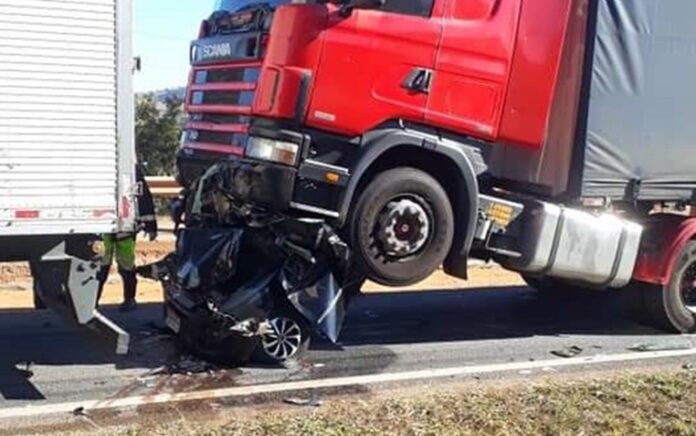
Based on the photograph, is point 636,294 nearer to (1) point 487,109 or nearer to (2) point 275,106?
(1) point 487,109

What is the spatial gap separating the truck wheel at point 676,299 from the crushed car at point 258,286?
3207mm

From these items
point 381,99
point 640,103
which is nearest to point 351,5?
point 381,99

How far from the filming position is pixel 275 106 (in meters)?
7.26

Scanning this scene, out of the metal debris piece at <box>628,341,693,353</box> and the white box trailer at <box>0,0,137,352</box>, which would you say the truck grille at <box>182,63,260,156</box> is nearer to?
the white box trailer at <box>0,0,137,352</box>

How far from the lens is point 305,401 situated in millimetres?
6410

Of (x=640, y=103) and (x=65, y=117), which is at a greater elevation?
(x=640, y=103)

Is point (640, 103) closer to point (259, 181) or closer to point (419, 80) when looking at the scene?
point (419, 80)

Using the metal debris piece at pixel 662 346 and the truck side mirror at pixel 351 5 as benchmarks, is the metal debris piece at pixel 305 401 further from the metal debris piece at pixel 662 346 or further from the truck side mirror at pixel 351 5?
the metal debris piece at pixel 662 346

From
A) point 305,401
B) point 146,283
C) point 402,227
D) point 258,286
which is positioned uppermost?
point 402,227

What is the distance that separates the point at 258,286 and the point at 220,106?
1.71 meters

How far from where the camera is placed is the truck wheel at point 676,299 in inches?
358

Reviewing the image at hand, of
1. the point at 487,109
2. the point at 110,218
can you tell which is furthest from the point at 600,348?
the point at 110,218

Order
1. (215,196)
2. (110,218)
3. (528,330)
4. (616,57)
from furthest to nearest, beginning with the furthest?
(528,330) → (616,57) → (215,196) → (110,218)

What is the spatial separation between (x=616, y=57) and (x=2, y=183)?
529 centimetres
